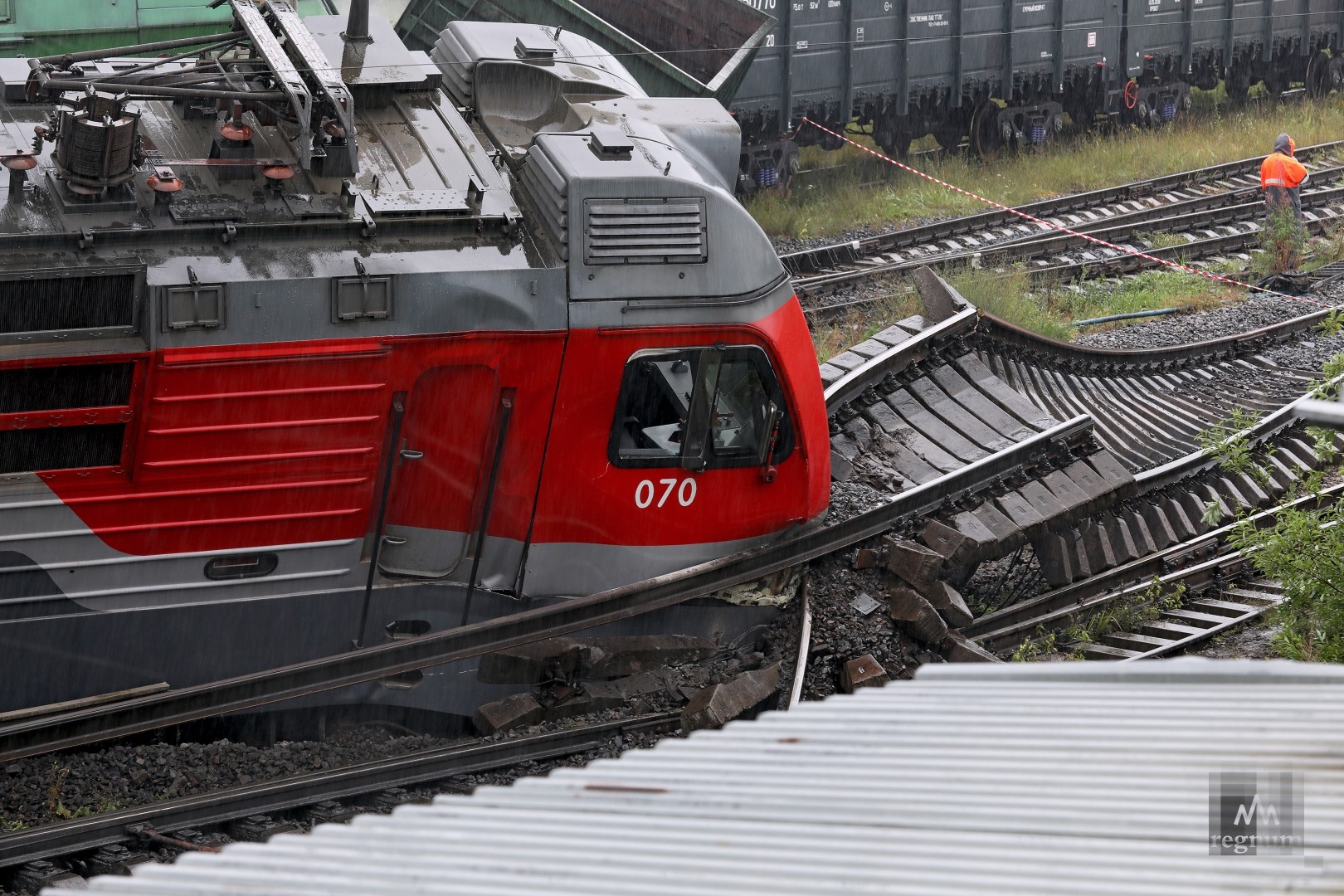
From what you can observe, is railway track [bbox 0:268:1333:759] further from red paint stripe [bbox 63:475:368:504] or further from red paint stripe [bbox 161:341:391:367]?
red paint stripe [bbox 161:341:391:367]

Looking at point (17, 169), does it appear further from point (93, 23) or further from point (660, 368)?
point (93, 23)

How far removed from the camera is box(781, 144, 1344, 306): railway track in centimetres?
1544

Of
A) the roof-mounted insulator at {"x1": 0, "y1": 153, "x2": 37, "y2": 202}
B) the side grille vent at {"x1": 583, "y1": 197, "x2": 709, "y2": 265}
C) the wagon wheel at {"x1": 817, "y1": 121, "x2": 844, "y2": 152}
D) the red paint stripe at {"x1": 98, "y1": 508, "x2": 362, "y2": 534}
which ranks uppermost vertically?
the roof-mounted insulator at {"x1": 0, "y1": 153, "x2": 37, "y2": 202}

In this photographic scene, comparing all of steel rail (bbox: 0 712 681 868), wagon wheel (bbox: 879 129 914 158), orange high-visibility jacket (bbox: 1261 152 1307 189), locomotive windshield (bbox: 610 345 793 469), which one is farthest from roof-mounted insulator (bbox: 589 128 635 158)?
wagon wheel (bbox: 879 129 914 158)

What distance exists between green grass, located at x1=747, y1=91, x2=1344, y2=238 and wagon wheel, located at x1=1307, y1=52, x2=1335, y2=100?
1.47m

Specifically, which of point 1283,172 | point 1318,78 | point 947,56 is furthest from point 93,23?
point 1318,78

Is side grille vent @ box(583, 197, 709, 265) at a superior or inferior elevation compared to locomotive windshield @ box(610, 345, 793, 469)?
superior

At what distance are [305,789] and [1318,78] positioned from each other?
23.3 meters

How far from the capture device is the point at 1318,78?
24.8m

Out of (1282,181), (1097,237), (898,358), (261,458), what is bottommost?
(1097,237)

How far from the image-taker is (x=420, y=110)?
839 cm

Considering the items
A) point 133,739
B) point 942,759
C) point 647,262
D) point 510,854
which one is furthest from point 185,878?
point 647,262

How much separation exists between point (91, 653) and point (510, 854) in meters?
4.09

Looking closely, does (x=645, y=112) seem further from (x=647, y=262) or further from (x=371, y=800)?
(x=371, y=800)
